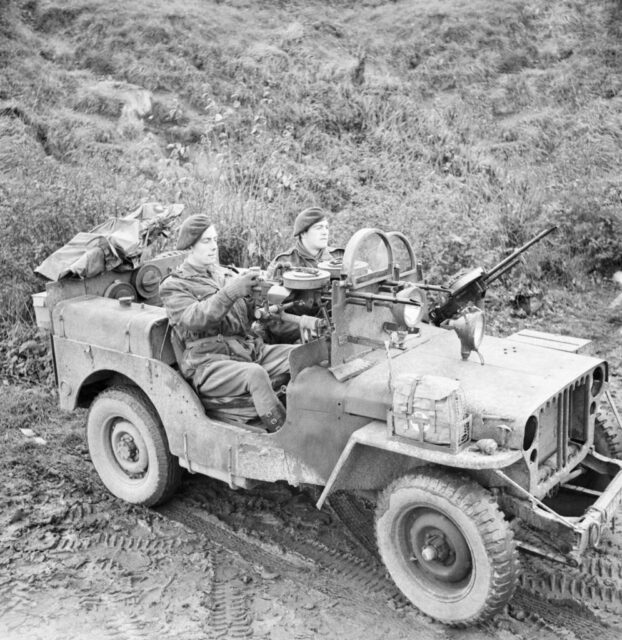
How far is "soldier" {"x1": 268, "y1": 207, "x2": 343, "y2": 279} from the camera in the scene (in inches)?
230

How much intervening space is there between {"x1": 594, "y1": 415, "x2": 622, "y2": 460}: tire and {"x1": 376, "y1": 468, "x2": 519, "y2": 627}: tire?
1329mm

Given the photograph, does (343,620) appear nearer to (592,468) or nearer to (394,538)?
(394,538)

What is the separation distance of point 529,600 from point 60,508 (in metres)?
3.04

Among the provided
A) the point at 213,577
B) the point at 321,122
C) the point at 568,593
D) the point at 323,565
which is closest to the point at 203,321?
the point at 213,577

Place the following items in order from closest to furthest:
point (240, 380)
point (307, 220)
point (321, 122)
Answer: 1. point (240, 380)
2. point (307, 220)
3. point (321, 122)

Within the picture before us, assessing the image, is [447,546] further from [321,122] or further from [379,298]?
[321,122]

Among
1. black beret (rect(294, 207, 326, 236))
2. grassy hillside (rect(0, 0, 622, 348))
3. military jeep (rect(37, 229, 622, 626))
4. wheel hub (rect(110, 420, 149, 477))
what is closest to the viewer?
military jeep (rect(37, 229, 622, 626))

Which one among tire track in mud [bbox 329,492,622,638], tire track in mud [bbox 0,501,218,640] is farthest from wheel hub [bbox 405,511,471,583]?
tire track in mud [bbox 0,501,218,640]

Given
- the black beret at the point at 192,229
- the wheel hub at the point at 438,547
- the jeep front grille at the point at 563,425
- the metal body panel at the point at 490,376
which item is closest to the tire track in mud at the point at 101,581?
the wheel hub at the point at 438,547

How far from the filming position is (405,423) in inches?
153

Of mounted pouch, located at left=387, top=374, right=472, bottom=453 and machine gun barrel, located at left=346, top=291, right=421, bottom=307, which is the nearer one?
mounted pouch, located at left=387, top=374, right=472, bottom=453

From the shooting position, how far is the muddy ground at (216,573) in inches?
163

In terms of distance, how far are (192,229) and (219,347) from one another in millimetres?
742

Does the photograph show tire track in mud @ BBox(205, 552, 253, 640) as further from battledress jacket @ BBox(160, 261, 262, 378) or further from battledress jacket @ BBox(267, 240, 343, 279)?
battledress jacket @ BBox(267, 240, 343, 279)
